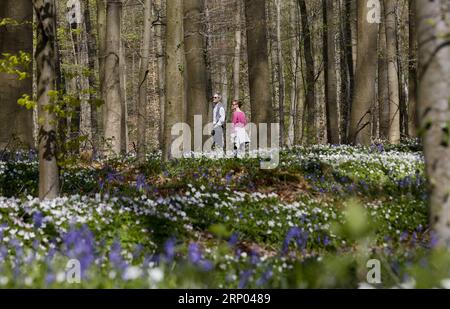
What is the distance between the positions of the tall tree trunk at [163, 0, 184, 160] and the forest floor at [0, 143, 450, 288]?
107 centimetres

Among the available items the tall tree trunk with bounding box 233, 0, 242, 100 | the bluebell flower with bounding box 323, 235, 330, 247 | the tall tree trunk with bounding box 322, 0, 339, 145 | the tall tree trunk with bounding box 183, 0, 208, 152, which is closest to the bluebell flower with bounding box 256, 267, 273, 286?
the bluebell flower with bounding box 323, 235, 330, 247

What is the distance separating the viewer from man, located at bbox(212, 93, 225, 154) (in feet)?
61.7

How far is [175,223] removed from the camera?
7641 millimetres

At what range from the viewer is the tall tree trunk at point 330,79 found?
2280 cm

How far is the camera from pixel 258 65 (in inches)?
717

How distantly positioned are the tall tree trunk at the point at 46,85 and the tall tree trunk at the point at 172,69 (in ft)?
17.9

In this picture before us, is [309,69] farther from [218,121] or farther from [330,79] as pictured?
[218,121]

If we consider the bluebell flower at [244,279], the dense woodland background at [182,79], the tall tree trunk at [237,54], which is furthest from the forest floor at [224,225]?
the tall tree trunk at [237,54]

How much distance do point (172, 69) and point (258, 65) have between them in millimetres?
5469

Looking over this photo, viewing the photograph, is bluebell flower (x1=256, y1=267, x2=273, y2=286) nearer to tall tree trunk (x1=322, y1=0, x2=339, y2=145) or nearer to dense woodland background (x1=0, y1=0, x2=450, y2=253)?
dense woodland background (x1=0, y1=0, x2=450, y2=253)

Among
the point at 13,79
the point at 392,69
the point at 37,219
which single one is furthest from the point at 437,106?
the point at 392,69

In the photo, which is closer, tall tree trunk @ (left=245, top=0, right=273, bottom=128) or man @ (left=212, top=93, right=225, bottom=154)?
tall tree trunk @ (left=245, top=0, right=273, bottom=128)
